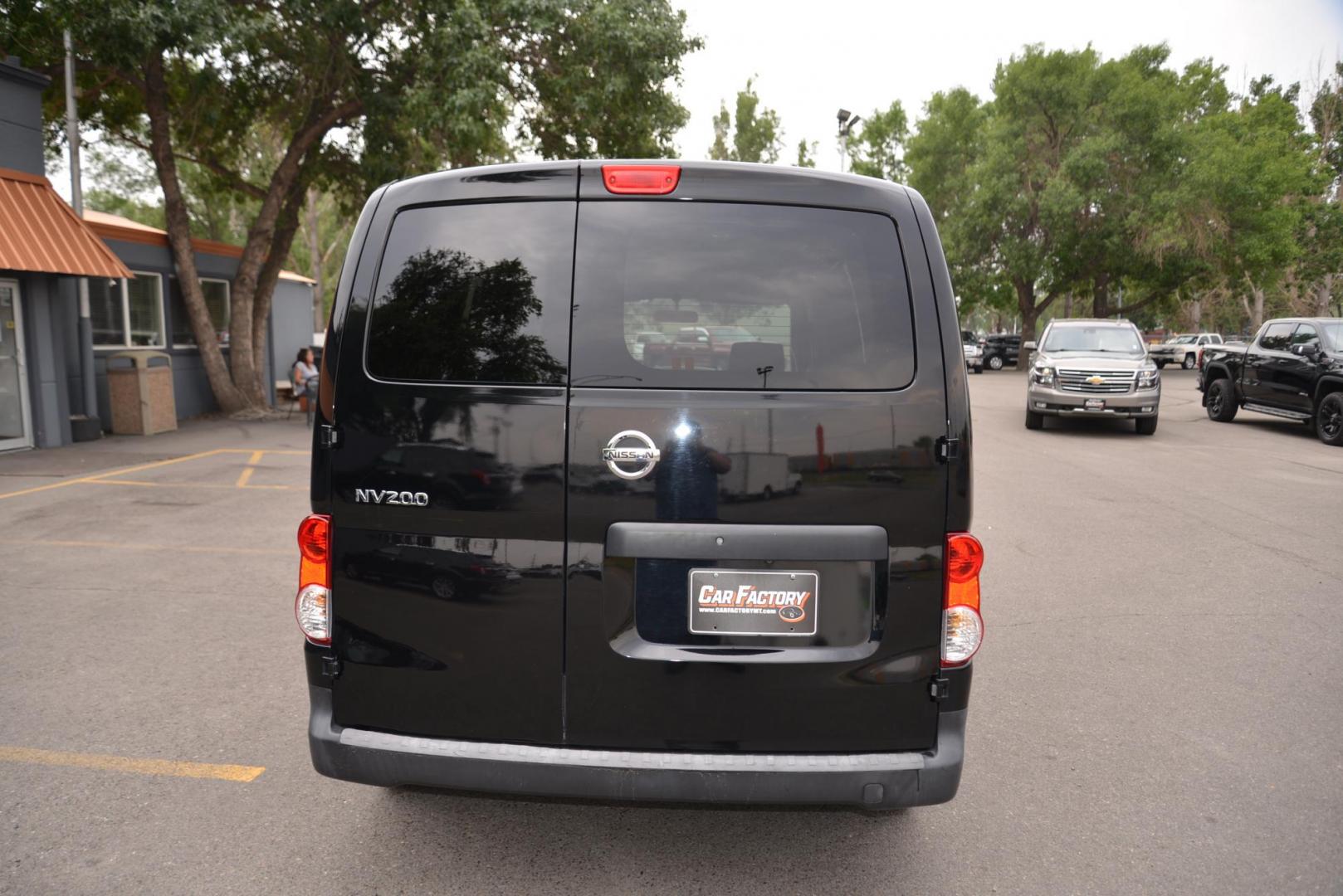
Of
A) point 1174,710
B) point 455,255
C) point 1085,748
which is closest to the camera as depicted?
point 455,255

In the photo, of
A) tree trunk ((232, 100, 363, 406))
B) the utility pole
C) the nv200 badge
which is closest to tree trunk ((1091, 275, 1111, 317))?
tree trunk ((232, 100, 363, 406))

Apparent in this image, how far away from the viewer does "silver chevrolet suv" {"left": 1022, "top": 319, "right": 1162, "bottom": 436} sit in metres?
15.1

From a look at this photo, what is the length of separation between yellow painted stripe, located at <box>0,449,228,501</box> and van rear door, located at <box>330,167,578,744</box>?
8.87 meters

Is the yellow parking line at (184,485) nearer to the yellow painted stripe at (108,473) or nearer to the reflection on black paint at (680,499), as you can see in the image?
the yellow painted stripe at (108,473)

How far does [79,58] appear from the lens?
15586 millimetres

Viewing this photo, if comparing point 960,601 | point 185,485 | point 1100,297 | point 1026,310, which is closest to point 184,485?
point 185,485

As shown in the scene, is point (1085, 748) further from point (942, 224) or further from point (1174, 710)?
point (942, 224)

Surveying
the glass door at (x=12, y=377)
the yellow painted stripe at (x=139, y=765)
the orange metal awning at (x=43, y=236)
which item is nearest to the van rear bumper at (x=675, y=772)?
the yellow painted stripe at (x=139, y=765)

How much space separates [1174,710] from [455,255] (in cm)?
374

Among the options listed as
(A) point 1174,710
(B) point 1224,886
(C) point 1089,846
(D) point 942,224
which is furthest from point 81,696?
(D) point 942,224

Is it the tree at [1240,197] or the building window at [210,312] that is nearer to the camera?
the building window at [210,312]

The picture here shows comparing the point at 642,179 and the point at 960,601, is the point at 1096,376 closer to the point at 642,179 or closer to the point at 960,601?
the point at 960,601

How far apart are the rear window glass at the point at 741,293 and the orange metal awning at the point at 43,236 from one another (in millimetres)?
11967

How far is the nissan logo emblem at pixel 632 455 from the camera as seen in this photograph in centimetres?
249
